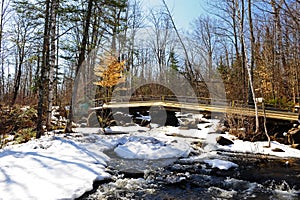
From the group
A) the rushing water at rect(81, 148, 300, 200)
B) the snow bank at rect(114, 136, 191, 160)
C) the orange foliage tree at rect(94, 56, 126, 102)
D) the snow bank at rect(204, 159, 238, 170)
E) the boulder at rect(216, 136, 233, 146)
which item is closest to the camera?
the rushing water at rect(81, 148, 300, 200)

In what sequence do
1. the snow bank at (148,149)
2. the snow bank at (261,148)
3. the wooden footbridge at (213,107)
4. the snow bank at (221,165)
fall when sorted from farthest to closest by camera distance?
the wooden footbridge at (213,107), the snow bank at (261,148), the snow bank at (148,149), the snow bank at (221,165)

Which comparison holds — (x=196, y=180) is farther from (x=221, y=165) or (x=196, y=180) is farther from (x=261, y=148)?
(x=261, y=148)

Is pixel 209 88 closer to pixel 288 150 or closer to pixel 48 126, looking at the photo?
pixel 288 150

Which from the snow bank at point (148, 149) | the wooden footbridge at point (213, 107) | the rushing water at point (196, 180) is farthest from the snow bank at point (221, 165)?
the wooden footbridge at point (213, 107)

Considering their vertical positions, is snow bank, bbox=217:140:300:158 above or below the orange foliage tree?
below

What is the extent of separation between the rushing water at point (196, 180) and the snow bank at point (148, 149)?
416 millimetres

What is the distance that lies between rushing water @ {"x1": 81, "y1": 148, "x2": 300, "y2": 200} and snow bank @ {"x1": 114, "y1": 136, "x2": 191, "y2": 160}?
42 cm

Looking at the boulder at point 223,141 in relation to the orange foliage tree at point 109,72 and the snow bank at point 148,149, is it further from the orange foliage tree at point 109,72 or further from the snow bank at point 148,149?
the orange foliage tree at point 109,72

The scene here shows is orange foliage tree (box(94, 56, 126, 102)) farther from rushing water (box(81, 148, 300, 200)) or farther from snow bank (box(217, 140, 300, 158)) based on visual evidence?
rushing water (box(81, 148, 300, 200))

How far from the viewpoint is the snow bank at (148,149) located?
755 cm

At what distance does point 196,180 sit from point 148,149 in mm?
2736

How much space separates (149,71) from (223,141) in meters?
18.8

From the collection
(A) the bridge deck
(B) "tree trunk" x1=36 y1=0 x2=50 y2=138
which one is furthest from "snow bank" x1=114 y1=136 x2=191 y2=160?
(A) the bridge deck

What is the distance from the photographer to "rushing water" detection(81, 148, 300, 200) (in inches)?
179
